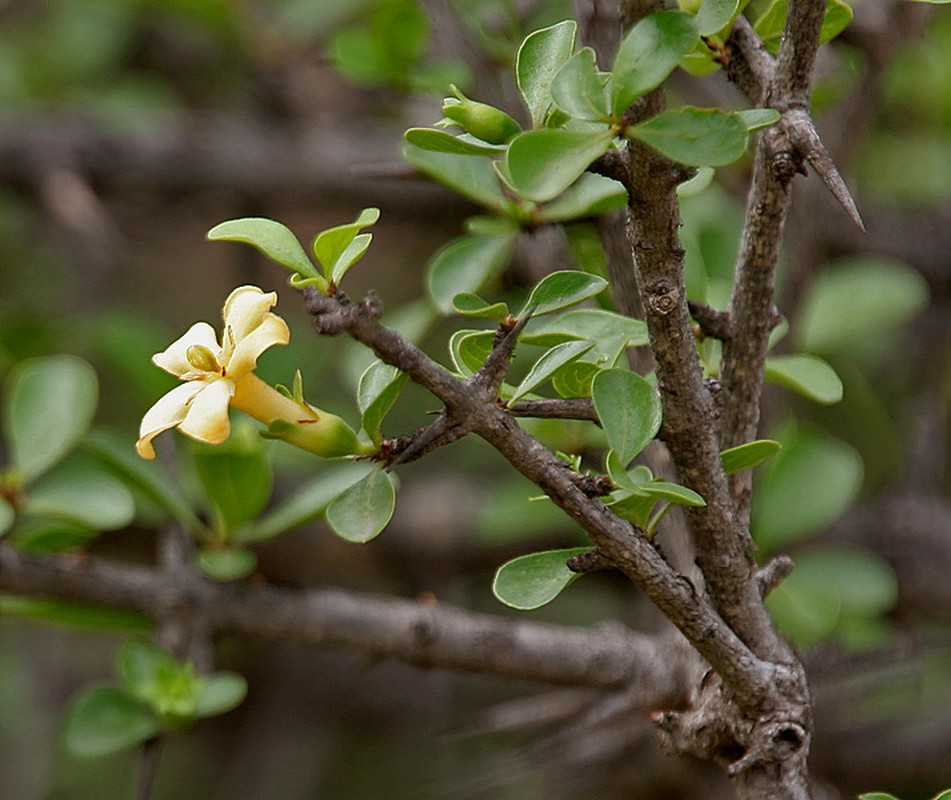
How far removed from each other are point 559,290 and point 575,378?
0.16 ft

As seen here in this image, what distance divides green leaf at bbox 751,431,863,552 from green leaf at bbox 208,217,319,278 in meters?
0.61

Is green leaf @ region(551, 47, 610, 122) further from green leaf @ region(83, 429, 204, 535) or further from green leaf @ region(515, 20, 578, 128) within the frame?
green leaf @ region(83, 429, 204, 535)

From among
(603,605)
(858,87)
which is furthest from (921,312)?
(603,605)

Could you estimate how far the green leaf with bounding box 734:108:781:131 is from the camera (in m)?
0.47

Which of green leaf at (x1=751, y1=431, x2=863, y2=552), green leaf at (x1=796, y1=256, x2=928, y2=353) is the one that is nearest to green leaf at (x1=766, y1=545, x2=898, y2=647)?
green leaf at (x1=751, y1=431, x2=863, y2=552)

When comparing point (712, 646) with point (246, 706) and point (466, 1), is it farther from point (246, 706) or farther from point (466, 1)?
point (246, 706)

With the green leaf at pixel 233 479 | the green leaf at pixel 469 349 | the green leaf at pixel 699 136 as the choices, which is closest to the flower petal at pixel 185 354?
the green leaf at pixel 469 349

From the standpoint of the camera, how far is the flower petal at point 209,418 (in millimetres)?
479

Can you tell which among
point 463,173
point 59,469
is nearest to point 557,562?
point 463,173

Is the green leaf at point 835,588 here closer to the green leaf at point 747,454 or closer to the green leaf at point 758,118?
the green leaf at point 747,454

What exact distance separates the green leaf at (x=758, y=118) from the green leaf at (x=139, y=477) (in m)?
0.56

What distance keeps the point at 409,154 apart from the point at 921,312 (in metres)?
1.05

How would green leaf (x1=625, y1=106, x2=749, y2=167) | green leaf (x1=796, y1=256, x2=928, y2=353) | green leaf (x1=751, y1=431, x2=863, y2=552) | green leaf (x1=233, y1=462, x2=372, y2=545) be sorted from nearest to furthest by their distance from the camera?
green leaf (x1=625, y1=106, x2=749, y2=167), green leaf (x1=233, y1=462, x2=372, y2=545), green leaf (x1=751, y1=431, x2=863, y2=552), green leaf (x1=796, y1=256, x2=928, y2=353)

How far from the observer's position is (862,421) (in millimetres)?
1776
